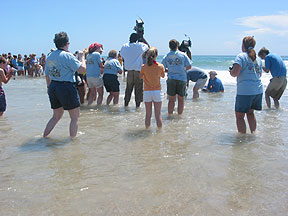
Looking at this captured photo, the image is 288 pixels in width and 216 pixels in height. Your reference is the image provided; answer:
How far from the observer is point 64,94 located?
183 inches

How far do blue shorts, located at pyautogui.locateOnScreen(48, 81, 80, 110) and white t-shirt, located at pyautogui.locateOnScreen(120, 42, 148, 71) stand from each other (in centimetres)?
Result: 305

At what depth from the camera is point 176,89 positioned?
6.82 meters

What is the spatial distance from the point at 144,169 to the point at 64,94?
6.29 ft

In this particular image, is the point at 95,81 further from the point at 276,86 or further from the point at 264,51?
the point at 276,86

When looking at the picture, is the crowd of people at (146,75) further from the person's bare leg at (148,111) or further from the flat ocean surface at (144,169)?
the flat ocean surface at (144,169)

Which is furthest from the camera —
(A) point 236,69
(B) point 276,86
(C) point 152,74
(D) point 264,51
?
(B) point 276,86

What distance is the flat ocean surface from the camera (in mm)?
2695

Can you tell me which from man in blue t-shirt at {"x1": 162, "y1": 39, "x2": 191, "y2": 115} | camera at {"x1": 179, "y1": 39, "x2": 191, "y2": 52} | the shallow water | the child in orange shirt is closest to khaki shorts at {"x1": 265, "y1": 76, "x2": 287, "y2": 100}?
the shallow water

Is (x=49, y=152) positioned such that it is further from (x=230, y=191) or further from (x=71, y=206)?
(x=230, y=191)

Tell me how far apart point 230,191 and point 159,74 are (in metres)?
3.05

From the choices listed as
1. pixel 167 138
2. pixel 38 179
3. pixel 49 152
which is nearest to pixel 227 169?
pixel 167 138

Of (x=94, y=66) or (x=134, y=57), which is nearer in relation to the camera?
(x=134, y=57)

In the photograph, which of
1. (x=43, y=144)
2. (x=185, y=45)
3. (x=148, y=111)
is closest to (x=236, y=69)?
(x=148, y=111)

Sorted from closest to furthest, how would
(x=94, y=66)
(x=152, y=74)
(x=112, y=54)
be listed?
(x=152, y=74)
(x=94, y=66)
(x=112, y=54)
